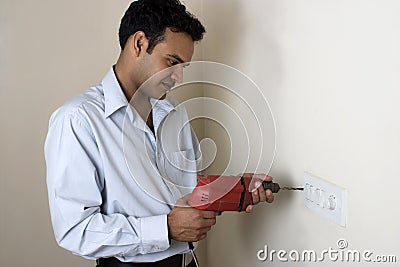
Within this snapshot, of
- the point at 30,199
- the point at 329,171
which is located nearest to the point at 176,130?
the point at 329,171

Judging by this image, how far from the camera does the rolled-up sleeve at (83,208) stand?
3.66 feet

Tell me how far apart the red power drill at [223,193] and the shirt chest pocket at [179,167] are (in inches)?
6.3

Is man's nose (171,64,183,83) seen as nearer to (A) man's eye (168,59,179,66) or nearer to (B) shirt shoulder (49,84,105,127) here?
(A) man's eye (168,59,179,66)

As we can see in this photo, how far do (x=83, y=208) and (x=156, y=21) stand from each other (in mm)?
533

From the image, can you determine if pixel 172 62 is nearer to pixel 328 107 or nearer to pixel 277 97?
pixel 277 97

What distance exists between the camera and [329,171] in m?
1.02

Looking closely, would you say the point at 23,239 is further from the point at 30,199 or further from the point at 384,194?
the point at 384,194

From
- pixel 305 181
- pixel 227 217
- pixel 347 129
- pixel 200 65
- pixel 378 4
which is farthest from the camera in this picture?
pixel 227 217

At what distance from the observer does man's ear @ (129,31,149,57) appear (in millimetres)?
1250

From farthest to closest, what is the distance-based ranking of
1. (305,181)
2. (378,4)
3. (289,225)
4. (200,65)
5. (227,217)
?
(227,217) < (200,65) < (289,225) < (305,181) < (378,4)

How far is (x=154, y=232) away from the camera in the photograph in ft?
3.77

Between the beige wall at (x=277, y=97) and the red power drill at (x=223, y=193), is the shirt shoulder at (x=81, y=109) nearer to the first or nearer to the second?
the red power drill at (x=223, y=193)

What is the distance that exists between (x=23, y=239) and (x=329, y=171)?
47.9 inches

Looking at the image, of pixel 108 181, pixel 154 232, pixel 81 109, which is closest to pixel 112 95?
pixel 81 109
